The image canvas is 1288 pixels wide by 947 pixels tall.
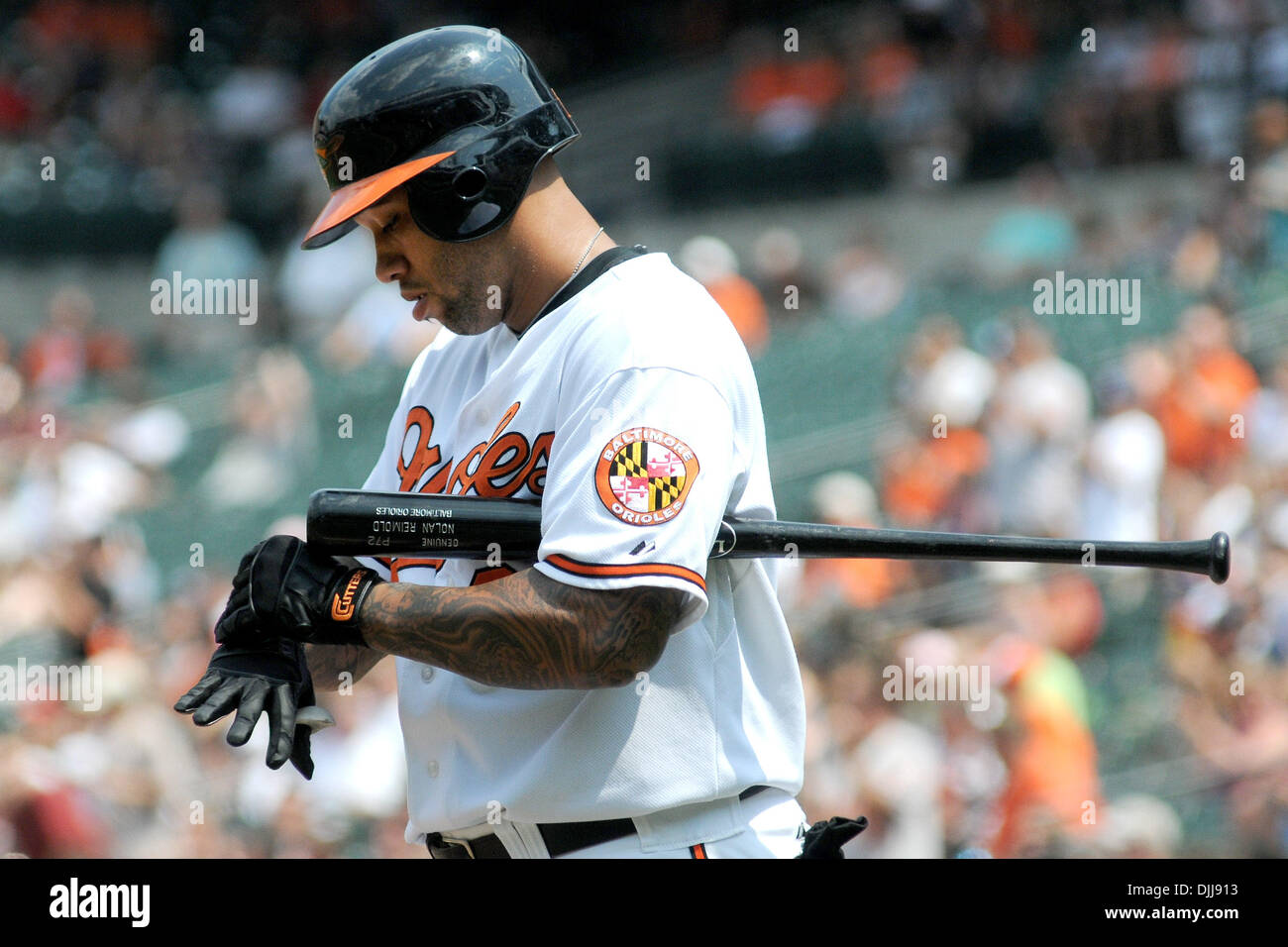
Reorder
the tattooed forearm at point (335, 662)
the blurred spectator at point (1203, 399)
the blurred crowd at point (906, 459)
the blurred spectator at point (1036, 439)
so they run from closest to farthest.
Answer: the tattooed forearm at point (335, 662), the blurred crowd at point (906, 459), the blurred spectator at point (1203, 399), the blurred spectator at point (1036, 439)

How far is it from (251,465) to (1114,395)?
4786 millimetres

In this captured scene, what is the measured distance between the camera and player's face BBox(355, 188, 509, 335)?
2398 millimetres

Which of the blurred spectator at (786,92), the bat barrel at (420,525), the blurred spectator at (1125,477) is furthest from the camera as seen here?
the blurred spectator at (786,92)

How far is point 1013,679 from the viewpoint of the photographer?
584 centimetres

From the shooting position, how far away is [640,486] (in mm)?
2170

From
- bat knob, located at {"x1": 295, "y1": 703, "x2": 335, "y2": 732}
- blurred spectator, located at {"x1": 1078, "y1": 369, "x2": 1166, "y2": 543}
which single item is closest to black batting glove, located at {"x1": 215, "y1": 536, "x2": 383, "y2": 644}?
bat knob, located at {"x1": 295, "y1": 703, "x2": 335, "y2": 732}

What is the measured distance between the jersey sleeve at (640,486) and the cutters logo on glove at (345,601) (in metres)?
0.26

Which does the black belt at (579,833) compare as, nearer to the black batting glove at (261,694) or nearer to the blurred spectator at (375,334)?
the black batting glove at (261,694)

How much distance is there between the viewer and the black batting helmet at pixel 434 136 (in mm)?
2336

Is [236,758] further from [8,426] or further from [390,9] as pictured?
[390,9]

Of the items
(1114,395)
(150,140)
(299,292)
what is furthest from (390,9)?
(1114,395)

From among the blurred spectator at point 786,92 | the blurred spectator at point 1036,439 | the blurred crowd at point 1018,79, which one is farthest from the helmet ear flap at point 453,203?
the blurred spectator at point 786,92

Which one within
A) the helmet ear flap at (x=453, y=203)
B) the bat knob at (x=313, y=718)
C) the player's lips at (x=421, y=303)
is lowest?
the bat knob at (x=313, y=718)

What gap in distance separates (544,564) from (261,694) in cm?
43
